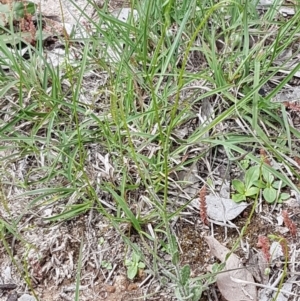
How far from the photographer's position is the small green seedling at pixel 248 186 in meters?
1.69

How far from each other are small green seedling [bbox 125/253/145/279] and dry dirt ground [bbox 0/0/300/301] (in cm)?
2

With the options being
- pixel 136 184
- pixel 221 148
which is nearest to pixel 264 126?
pixel 221 148

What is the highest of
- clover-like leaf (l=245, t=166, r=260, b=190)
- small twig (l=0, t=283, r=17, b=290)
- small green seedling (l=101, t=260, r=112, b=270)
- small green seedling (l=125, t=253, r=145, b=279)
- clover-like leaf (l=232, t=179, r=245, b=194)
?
clover-like leaf (l=245, t=166, r=260, b=190)

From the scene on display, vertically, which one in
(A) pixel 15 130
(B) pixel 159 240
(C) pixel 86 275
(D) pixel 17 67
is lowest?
(C) pixel 86 275

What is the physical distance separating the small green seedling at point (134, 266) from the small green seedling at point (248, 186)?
341mm

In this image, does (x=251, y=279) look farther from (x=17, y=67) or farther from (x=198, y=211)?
(x=17, y=67)

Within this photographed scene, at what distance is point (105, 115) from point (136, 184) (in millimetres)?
256

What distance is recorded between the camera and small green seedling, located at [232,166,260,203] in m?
1.69

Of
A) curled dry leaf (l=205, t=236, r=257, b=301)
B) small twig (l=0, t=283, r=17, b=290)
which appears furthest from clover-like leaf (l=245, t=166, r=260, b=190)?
small twig (l=0, t=283, r=17, b=290)

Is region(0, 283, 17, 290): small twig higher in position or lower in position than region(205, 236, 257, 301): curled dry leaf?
lower

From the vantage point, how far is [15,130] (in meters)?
1.82

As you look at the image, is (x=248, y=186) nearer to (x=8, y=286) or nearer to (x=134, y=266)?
(x=134, y=266)

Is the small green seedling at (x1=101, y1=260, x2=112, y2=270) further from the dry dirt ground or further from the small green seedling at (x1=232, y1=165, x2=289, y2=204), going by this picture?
the small green seedling at (x1=232, y1=165, x2=289, y2=204)

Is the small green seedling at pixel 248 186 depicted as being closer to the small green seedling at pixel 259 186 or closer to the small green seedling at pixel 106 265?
the small green seedling at pixel 259 186
